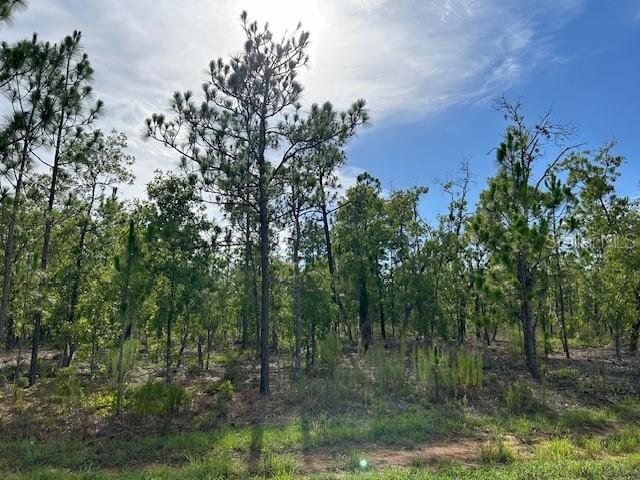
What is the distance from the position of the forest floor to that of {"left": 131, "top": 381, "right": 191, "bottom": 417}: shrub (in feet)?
0.59

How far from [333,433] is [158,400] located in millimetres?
3683

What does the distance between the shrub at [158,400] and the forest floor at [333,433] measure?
18 cm

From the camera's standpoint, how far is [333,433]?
8.01 m

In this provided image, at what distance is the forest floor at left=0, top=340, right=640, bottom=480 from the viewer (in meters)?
6.30

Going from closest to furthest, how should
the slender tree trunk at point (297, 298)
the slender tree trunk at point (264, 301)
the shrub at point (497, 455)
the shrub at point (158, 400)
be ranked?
the shrub at point (497, 455) → the shrub at point (158, 400) → the slender tree trunk at point (264, 301) → the slender tree trunk at point (297, 298)

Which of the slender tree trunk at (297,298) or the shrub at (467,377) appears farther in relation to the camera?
the slender tree trunk at (297,298)

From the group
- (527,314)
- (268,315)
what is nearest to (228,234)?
(268,315)

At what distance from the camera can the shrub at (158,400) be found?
9.13m

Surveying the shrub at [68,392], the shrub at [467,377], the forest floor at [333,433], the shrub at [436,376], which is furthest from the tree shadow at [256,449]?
the shrub at [467,377]

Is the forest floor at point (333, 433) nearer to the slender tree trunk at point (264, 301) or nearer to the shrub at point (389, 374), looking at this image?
the shrub at point (389, 374)

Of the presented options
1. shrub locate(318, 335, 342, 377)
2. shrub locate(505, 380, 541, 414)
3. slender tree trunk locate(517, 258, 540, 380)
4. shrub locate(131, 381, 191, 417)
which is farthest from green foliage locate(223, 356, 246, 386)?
slender tree trunk locate(517, 258, 540, 380)

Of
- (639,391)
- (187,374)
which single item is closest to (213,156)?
(187,374)

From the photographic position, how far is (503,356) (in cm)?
1716

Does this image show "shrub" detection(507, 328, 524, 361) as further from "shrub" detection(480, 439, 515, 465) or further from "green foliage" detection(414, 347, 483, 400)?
"shrub" detection(480, 439, 515, 465)
